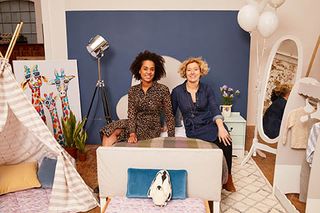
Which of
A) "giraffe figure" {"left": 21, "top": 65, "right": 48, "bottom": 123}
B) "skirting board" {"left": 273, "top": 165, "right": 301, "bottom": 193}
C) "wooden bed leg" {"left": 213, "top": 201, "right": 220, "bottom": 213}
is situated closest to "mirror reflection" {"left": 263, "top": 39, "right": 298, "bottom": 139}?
"skirting board" {"left": 273, "top": 165, "right": 301, "bottom": 193}

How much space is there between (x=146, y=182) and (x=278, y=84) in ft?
6.56

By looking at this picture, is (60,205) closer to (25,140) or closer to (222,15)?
(25,140)

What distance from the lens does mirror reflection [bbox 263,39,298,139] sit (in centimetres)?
321

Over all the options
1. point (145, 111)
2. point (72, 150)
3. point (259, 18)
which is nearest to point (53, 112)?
point (72, 150)

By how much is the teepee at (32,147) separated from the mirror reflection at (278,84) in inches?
78.8

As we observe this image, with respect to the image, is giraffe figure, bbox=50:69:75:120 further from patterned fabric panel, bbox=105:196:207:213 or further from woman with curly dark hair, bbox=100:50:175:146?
patterned fabric panel, bbox=105:196:207:213

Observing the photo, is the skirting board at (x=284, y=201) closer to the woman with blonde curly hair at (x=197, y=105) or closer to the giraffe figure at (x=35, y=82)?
the woman with blonde curly hair at (x=197, y=105)

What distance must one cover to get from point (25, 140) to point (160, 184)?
4.70 ft

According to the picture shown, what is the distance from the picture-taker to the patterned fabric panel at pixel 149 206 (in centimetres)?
192

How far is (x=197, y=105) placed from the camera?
2.86 m

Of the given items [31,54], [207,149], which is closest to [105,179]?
[207,149]

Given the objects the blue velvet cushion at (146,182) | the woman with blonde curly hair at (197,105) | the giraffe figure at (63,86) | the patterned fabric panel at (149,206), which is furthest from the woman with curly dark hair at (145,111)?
the giraffe figure at (63,86)

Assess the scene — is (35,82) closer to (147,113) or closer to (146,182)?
(147,113)

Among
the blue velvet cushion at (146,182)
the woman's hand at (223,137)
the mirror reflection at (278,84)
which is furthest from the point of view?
the mirror reflection at (278,84)
